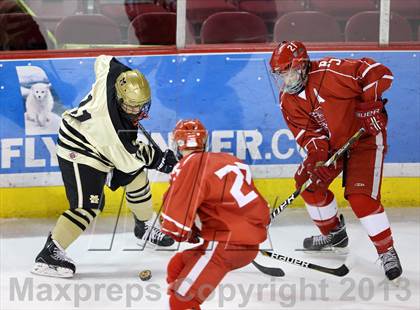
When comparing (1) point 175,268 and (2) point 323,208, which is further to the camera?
(2) point 323,208

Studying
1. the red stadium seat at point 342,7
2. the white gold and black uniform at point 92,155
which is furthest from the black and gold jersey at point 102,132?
the red stadium seat at point 342,7

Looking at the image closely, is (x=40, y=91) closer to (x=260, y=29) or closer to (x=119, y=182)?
(x=119, y=182)

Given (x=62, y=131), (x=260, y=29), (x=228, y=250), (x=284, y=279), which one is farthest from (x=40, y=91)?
(x=228, y=250)

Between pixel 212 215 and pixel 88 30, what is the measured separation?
5.99 feet

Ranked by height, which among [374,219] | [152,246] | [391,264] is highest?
[374,219]

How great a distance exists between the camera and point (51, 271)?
3.60 meters

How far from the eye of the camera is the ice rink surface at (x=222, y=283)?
3.32 m

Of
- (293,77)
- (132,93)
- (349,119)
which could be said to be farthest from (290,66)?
(132,93)

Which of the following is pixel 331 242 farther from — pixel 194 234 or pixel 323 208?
pixel 194 234

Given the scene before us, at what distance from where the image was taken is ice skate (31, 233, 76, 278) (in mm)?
3592

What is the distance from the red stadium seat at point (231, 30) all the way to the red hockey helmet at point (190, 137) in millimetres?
1441

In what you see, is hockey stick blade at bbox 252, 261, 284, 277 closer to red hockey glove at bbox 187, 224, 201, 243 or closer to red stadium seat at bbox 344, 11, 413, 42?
red hockey glove at bbox 187, 224, 201, 243

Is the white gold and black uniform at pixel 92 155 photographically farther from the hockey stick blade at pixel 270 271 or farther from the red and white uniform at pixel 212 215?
the red and white uniform at pixel 212 215

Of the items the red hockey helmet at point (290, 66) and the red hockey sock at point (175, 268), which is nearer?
the red hockey sock at point (175, 268)
